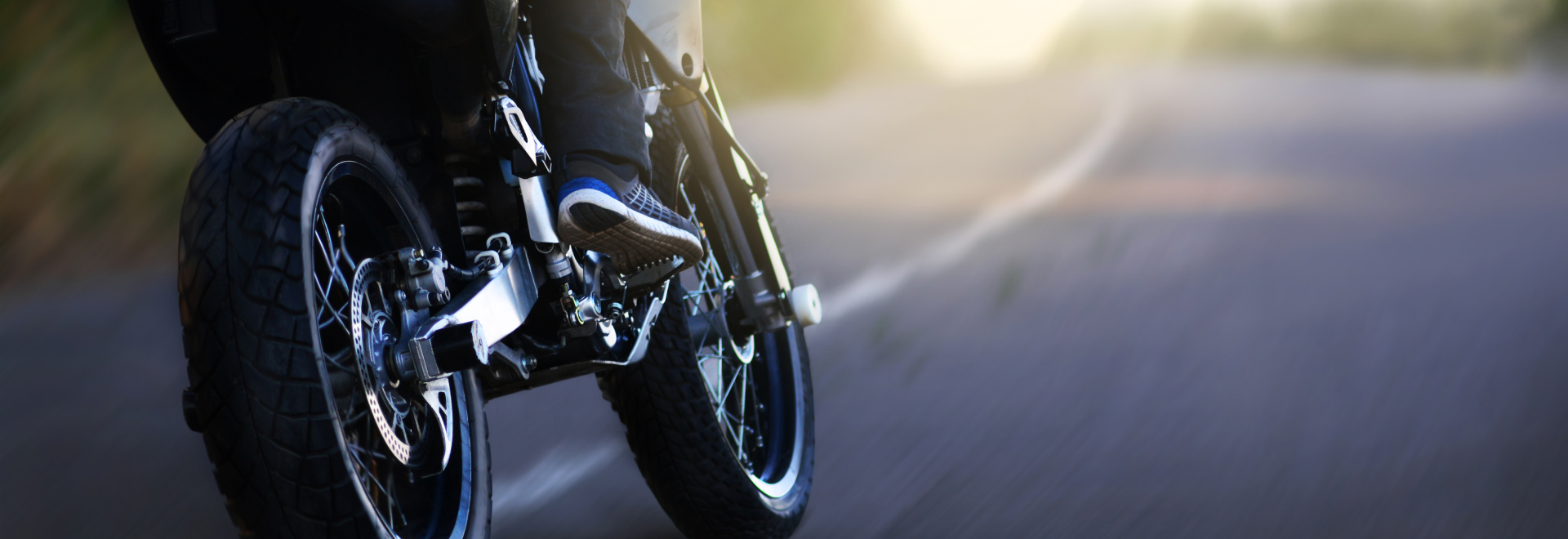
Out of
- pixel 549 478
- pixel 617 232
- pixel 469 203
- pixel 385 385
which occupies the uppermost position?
pixel 469 203

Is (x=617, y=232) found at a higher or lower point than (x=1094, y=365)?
higher

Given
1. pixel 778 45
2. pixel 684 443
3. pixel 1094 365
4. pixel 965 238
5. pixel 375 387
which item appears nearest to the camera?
pixel 375 387

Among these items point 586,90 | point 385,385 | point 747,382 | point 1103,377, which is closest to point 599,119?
point 586,90

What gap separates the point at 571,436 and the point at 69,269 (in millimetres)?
2300

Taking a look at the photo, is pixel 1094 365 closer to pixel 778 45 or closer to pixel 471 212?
pixel 471 212

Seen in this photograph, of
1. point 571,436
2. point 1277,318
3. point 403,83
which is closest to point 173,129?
point 571,436

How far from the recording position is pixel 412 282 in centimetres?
207

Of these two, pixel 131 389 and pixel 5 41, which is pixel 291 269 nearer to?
pixel 131 389

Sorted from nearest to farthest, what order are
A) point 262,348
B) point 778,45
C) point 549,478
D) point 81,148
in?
point 262,348
point 549,478
point 81,148
point 778,45

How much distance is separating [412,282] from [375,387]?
8.3 inches

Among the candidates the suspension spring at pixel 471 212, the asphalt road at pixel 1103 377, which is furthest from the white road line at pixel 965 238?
the suspension spring at pixel 471 212

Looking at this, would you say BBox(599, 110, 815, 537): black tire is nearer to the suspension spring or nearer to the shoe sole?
the shoe sole

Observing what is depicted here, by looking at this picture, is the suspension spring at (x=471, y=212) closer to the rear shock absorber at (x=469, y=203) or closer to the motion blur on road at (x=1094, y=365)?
the rear shock absorber at (x=469, y=203)

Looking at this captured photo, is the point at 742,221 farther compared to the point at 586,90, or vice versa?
the point at 742,221
